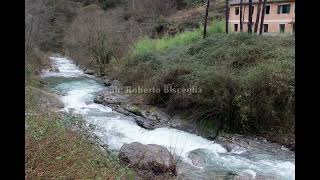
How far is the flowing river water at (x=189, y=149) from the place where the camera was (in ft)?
29.9

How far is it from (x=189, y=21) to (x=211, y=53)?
19.1 meters

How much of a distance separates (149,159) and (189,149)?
2644 mm

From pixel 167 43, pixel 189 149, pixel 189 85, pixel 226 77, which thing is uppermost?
pixel 167 43

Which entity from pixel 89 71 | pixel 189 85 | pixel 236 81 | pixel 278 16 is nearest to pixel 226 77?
pixel 236 81

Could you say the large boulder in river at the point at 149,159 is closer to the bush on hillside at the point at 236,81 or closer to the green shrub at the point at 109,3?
the bush on hillside at the point at 236,81

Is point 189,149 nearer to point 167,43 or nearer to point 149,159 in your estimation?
point 149,159

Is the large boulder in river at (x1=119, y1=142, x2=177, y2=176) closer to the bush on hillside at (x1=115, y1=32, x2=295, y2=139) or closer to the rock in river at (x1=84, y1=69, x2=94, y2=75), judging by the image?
the bush on hillside at (x1=115, y1=32, x2=295, y2=139)

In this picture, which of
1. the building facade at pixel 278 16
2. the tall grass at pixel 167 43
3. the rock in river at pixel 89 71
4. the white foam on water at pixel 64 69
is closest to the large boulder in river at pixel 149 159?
the tall grass at pixel 167 43

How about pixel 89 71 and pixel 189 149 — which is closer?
pixel 189 149

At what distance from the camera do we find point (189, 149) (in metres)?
11.0

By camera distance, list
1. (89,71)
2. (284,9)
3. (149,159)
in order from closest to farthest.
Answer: (149,159), (284,9), (89,71)

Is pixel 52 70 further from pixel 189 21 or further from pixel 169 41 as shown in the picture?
pixel 189 21
